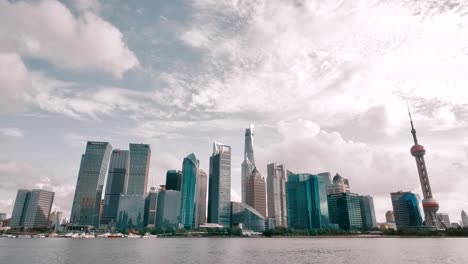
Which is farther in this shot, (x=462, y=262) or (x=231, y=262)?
(x=231, y=262)

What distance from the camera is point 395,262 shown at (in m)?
90.9

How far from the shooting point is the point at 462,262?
8750 centimetres

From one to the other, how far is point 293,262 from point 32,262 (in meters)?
78.9

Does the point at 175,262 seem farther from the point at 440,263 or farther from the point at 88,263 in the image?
the point at 440,263

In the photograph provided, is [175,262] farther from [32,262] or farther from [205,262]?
[32,262]

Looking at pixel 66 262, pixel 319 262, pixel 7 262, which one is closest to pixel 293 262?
pixel 319 262

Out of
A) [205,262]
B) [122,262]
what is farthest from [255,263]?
[122,262]

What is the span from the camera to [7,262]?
9344 centimetres

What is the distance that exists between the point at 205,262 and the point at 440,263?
68.2 meters

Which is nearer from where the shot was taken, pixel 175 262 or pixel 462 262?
pixel 462 262

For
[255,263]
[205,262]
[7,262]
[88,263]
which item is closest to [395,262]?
[255,263]

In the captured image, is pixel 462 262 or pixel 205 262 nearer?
pixel 462 262

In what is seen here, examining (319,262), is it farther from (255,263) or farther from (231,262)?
(231,262)

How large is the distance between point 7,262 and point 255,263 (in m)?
75.6
